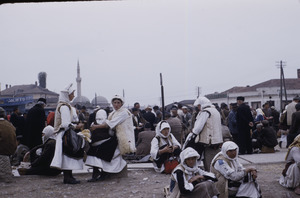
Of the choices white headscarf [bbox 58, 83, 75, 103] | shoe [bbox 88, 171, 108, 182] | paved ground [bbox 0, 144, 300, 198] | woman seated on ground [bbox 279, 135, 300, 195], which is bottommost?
paved ground [bbox 0, 144, 300, 198]

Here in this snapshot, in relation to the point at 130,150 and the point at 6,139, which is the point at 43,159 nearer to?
the point at 6,139

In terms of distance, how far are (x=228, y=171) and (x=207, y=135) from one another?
5.02 ft

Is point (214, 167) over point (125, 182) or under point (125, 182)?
over

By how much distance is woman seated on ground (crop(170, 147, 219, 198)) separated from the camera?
186 inches

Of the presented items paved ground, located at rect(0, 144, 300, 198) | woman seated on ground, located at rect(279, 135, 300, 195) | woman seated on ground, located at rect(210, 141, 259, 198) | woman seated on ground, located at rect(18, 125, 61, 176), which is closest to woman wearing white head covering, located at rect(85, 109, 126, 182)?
paved ground, located at rect(0, 144, 300, 198)

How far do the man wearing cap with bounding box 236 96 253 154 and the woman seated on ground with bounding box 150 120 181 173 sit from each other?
11.0 ft

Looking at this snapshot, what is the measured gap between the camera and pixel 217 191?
481cm

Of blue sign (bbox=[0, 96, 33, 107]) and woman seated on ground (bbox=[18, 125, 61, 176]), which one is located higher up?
blue sign (bbox=[0, 96, 33, 107])

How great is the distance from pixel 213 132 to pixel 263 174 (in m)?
1.27

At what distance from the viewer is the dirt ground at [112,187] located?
19.4ft

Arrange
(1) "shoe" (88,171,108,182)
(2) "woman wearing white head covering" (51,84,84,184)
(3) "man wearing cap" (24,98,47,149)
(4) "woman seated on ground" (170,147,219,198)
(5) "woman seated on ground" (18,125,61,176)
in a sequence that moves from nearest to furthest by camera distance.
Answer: (4) "woman seated on ground" (170,147,219,198) → (2) "woman wearing white head covering" (51,84,84,184) → (1) "shoe" (88,171,108,182) → (5) "woman seated on ground" (18,125,61,176) → (3) "man wearing cap" (24,98,47,149)

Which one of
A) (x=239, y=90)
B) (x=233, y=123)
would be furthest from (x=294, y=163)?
(x=239, y=90)

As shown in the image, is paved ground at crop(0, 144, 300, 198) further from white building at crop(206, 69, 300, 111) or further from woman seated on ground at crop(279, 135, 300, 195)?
white building at crop(206, 69, 300, 111)

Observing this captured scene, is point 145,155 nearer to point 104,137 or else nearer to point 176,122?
point 176,122
